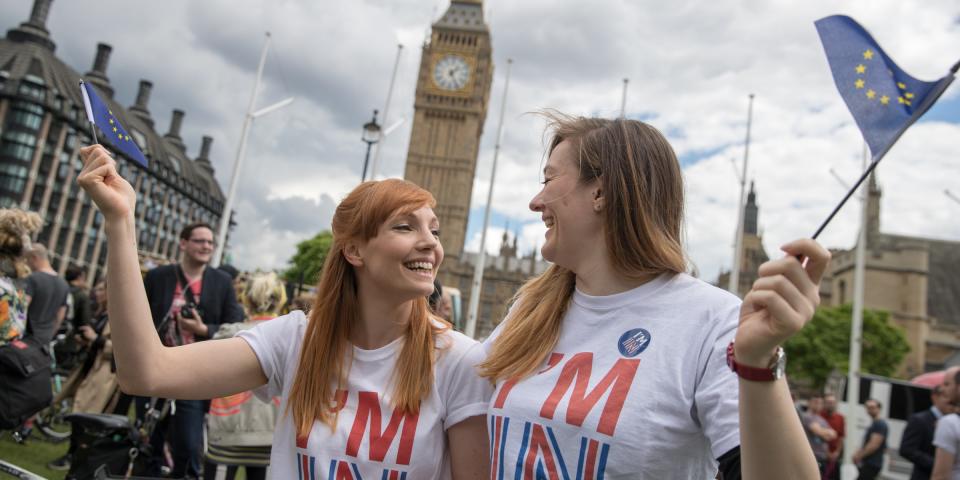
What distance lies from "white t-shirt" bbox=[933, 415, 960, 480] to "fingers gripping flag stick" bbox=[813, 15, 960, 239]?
415 cm

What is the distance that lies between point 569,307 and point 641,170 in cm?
43

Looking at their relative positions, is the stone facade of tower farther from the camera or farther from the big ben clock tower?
the camera

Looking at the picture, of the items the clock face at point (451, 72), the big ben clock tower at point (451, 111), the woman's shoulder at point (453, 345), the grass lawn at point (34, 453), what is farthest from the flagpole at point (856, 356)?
the clock face at point (451, 72)

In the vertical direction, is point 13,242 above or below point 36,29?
below

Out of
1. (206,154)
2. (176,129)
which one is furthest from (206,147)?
(176,129)

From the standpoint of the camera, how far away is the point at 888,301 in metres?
51.3

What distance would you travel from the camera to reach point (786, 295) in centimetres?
114

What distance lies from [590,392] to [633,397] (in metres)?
0.11

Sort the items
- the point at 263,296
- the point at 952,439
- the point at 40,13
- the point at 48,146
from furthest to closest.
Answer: the point at 40,13
the point at 48,146
the point at 263,296
the point at 952,439

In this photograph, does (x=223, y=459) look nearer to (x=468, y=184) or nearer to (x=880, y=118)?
(x=880, y=118)

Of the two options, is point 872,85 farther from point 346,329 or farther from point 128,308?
point 128,308

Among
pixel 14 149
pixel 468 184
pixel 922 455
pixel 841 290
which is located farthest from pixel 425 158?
pixel 922 455

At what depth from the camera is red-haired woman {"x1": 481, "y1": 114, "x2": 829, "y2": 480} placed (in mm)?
1216

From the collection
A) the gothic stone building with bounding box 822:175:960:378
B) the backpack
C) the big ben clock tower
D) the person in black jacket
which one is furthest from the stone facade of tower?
the backpack
